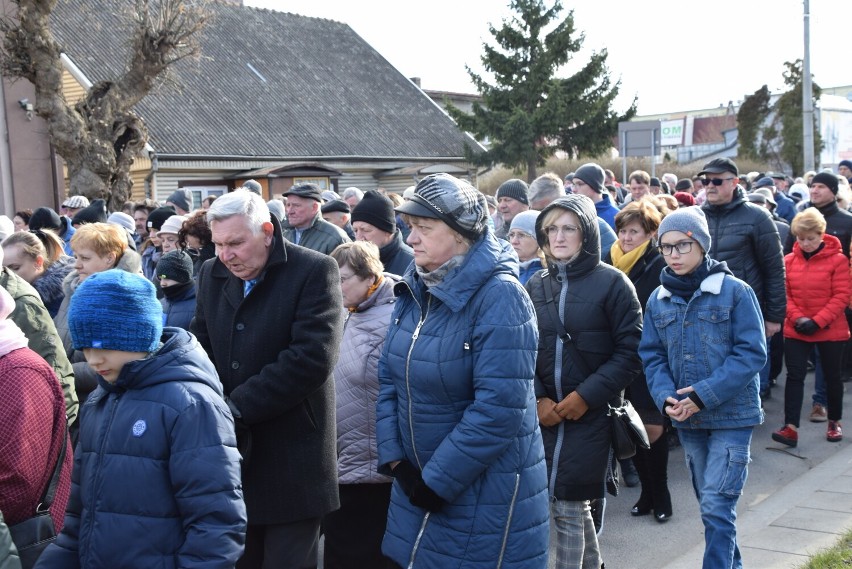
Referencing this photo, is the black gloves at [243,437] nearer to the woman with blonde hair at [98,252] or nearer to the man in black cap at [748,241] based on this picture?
the woman with blonde hair at [98,252]

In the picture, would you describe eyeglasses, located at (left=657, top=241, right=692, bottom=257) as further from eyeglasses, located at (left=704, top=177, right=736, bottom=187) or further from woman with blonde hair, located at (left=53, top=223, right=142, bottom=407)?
woman with blonde hair, located at (left=53, top=223, right=142, bottom=407)

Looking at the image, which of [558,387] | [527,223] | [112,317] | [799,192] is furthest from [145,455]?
[799,192]

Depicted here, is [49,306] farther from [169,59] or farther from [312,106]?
[312,106]

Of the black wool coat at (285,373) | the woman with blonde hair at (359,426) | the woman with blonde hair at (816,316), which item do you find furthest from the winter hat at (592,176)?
the black wool coat at (285,373)

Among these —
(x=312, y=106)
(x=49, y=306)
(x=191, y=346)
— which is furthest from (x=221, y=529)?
(x=312, y=106)

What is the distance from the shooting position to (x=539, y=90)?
1448 inches

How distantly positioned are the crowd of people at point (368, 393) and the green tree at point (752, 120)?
36.7 metres

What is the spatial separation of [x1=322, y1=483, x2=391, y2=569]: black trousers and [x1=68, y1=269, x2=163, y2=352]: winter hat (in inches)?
72.8

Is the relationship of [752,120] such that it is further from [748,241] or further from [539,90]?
[748,241]

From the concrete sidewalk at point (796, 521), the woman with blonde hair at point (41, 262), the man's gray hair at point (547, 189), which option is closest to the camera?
the concrete sidewalk at point (796, 521)

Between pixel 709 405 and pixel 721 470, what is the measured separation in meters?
0.33

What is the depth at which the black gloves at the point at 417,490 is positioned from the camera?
305 cm

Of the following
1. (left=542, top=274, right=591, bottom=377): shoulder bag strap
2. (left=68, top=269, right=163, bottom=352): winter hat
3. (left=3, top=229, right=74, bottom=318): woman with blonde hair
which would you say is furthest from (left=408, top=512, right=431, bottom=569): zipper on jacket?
(left=3, top=229, right=74, bottom=318): woman with blonde hair

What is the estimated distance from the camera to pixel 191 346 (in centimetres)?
275
